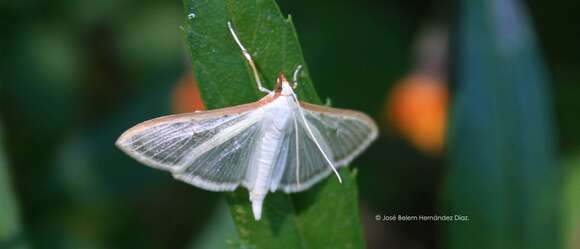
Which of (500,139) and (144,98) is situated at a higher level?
(144,98)

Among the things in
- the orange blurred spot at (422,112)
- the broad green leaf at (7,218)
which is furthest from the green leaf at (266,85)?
the orange blurred spot at (422,112)

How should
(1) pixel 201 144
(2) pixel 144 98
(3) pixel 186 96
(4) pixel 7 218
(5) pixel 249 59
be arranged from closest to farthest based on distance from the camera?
(5) pixel 249 59, (1) pixel 201 144, (4) pixel 7 218, (3) pixel 186 96, (2) pixel 144 98

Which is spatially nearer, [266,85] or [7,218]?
[266,85]

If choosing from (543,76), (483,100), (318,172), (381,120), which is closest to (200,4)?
(318,172)

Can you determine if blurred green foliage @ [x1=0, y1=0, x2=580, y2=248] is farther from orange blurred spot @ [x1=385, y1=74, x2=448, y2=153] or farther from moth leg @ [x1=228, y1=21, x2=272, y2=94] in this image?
moth leg @ [x1=228, y1=21, x2=272, y2=94]

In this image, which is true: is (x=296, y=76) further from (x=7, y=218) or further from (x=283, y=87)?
(x=7, y=218)

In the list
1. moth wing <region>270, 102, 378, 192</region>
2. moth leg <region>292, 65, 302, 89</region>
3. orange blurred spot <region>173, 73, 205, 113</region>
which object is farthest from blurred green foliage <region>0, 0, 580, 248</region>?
moth leg <region>292, 65, 302, 89</region>

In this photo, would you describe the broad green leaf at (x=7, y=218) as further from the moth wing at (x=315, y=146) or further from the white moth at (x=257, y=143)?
the moth wing at (x=315, y=146)

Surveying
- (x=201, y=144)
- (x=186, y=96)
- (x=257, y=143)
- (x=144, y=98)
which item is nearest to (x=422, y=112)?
(x=186, y=96)
